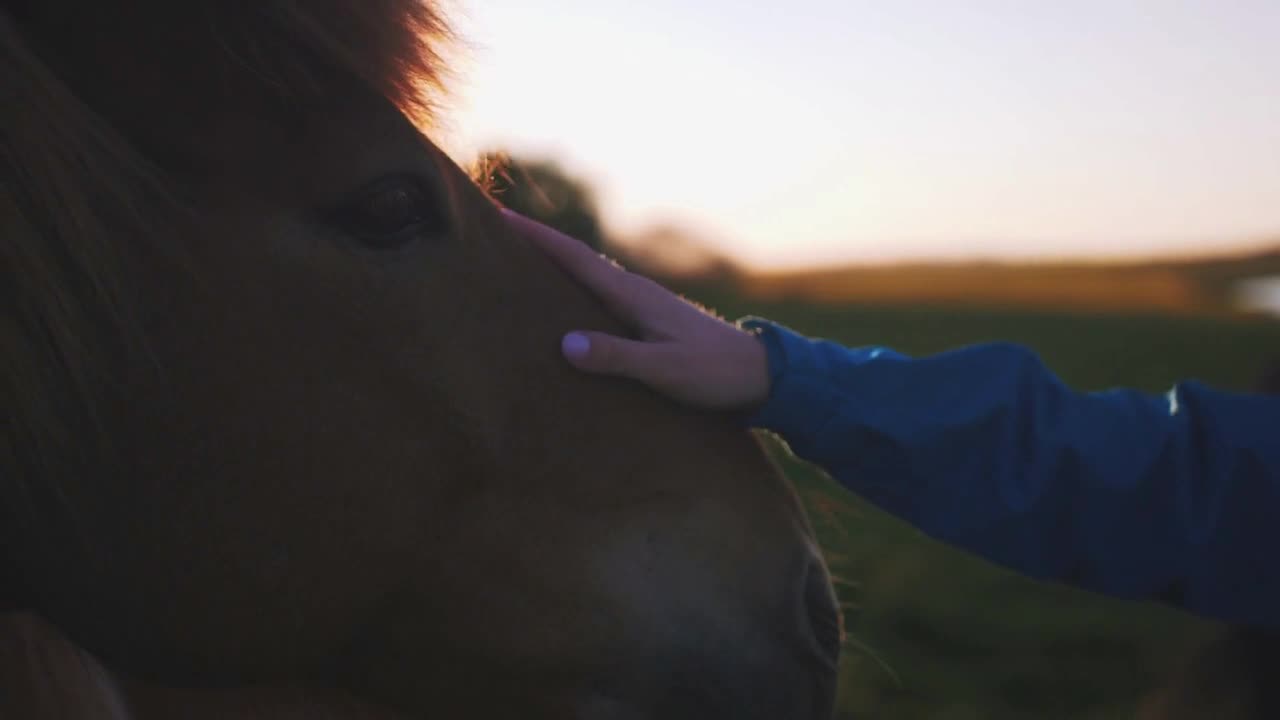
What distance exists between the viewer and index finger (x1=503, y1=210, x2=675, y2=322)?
1.42 meters

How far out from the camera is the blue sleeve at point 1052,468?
4.60 ft

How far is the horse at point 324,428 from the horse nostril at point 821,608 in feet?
0.06

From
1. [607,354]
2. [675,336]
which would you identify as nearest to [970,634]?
[675,336]

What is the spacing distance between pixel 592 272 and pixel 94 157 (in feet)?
2.07

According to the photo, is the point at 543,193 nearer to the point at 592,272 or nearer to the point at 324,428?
the point at 592,272

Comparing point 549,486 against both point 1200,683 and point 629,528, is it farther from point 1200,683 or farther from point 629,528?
point 1200,683

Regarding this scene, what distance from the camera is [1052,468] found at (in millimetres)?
1413

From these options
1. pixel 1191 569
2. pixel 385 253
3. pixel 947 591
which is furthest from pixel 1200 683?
pixel 947 591

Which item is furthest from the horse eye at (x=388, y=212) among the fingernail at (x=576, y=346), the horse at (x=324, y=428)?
the fingernail at (x=576, y=346)

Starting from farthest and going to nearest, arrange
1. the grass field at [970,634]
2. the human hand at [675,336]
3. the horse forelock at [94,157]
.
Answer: the grass field at [970,634] → the human hand at [675,336] → the horse forelock at [94,157]

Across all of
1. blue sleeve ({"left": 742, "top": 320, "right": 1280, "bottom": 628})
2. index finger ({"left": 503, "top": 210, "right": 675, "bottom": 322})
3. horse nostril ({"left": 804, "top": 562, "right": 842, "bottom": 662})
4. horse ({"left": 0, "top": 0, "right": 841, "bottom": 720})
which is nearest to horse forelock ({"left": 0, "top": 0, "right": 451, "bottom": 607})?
horse ({"left": 0, "top": 0, "right": 841, "bottom": 720})

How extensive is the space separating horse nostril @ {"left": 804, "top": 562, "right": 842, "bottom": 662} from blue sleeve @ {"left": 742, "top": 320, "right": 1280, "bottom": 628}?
15 centimetres

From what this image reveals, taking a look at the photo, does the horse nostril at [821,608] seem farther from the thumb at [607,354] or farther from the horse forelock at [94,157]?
the horse forelock at [94,157]

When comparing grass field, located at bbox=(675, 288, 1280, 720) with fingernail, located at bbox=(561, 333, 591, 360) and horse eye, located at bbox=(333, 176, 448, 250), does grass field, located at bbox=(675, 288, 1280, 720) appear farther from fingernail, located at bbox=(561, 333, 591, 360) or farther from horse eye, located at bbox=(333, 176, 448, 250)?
horse eye, located at bbox=(333, 176, 448, 250)
